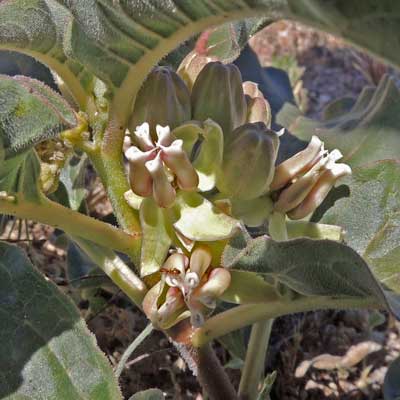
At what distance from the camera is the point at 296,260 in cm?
67

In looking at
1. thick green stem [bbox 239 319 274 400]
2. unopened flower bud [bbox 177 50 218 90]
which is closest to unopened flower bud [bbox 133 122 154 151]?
unopened flower bud [bbox 177 50 218 90]

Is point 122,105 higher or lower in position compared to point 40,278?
higher

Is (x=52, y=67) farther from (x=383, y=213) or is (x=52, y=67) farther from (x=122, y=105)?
(x=383, y=213)

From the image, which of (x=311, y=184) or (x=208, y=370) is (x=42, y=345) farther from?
(x=311, y=184)

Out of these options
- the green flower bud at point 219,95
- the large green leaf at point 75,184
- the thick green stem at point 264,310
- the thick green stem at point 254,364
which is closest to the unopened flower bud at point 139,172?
the green flower bud at point 219,95

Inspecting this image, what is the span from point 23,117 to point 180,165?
153mm

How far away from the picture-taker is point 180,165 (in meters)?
0.69

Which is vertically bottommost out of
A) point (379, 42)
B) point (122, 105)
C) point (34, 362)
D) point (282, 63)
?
point (282, 63)

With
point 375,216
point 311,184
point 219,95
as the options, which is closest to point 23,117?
point 219,95

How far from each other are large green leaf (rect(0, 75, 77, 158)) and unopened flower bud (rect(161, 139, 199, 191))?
4.4 inches

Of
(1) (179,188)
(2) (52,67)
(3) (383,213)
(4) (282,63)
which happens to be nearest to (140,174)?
(1) (179,188)

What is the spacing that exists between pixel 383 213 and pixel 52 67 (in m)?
0.42

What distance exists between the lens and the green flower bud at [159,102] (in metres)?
0.72

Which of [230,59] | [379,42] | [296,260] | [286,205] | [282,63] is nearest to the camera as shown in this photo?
[379,42]
